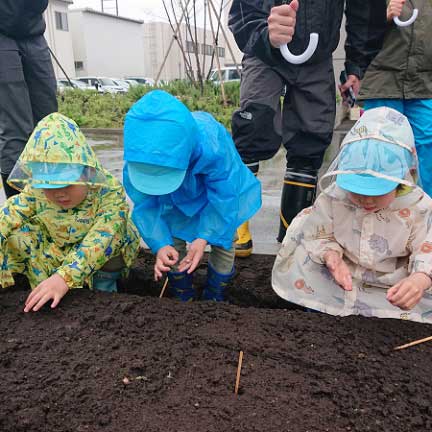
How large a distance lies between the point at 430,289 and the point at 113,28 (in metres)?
34.9

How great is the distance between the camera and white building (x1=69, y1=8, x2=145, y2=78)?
30.7 meters

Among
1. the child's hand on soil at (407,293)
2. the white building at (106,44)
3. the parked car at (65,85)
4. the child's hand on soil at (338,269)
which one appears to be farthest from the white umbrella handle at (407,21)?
the white building at (106,44)

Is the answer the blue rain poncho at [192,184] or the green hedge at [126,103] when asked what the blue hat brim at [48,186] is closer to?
the blue rain poncho at [192,184]

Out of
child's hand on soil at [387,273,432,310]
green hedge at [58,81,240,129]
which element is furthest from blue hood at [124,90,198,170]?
green hedge at [58,81,240,129]

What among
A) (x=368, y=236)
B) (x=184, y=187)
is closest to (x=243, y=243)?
(x=184, y=187)

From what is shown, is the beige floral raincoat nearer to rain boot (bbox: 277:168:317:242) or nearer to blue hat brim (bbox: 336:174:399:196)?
blue hat brim (bbox: 336:174:399:196)

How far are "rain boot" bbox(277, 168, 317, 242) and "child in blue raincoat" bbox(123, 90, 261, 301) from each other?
0.38 meters

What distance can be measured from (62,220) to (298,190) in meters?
1.15

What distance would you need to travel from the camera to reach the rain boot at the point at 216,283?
87.0 inches

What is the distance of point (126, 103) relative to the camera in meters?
9.59

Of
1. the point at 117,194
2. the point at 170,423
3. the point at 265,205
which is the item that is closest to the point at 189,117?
the point at 117,194


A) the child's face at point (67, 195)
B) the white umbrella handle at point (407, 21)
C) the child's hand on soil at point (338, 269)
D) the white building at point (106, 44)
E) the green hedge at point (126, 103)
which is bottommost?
the white building at point (106, 44)

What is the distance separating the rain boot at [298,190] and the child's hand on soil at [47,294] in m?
1.21

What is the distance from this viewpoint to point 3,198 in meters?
3.92
